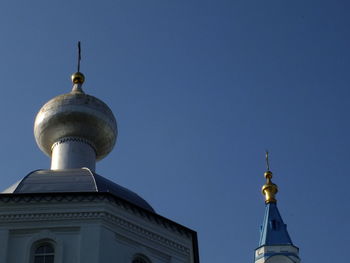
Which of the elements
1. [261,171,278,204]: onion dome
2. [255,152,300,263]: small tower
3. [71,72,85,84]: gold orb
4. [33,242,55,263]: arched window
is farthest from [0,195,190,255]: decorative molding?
[261,171,278,204]: onion dome

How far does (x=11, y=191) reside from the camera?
1495 cm

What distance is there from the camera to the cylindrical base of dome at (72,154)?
1748cm

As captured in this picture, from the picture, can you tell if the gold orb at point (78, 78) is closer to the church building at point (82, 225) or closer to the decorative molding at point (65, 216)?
the church building at point (82, 225)

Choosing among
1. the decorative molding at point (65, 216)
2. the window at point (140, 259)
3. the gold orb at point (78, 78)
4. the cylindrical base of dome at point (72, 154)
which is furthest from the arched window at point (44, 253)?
the gold orb at point (78, 78)

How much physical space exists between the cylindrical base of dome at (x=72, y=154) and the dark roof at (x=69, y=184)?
1838 mm

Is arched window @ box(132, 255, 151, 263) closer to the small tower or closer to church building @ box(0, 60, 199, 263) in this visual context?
church building @ box(0, 60, 199, 263)

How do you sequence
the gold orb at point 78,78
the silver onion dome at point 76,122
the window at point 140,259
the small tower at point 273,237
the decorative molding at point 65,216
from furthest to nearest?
the small tower at point 273,237
the gold orb at point 78,78
the silver onion dome at point 76,122
the window at point 140,259
the decorative molding at point 65,216

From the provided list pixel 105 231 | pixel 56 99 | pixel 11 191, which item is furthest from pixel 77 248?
pixel 56 99

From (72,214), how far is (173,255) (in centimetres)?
196

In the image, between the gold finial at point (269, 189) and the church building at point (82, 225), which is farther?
the gold finial at point (269, 189)

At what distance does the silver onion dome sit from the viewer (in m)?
18.1

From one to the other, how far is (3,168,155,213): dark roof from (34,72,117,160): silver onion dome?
256cm

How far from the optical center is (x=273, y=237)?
109 ft

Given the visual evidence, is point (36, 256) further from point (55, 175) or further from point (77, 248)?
point (55, 175)
